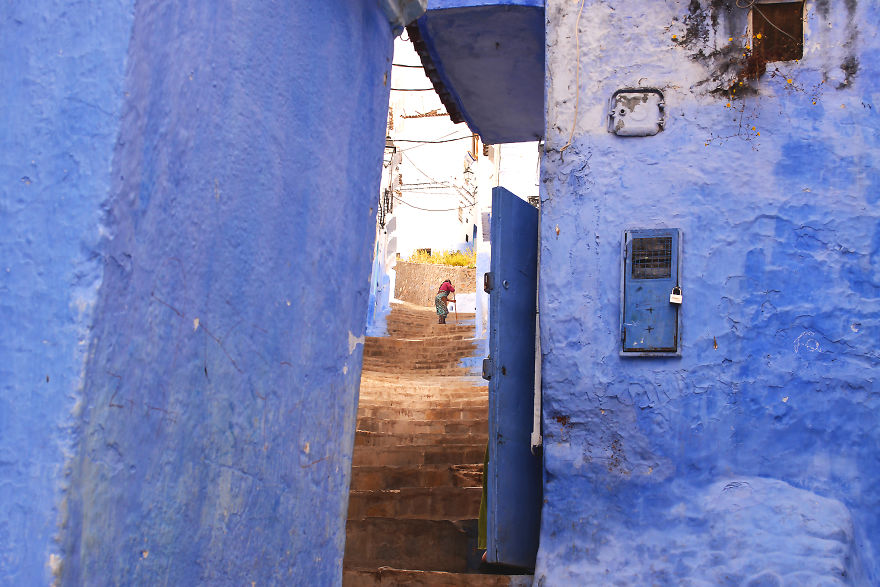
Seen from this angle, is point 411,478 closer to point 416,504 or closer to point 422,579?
point 416,504

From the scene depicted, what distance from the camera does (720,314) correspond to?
4.76m

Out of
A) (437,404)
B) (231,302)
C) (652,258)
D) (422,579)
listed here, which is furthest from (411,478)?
(231,302)

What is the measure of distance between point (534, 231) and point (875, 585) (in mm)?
2798

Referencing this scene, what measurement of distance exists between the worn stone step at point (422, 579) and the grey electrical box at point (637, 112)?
2.64 metres

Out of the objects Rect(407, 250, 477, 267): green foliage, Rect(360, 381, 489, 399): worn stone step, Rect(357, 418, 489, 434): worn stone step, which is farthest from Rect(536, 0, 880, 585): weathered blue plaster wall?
Rect(407, 250, 477, 267): green foliage

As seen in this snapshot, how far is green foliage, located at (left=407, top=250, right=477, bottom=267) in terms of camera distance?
2739 centimetres

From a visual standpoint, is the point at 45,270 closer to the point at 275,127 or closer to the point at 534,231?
the point at 275,127

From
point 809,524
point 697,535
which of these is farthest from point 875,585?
point 697,535

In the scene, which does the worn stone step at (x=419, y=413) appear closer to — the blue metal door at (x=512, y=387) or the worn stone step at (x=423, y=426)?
the worn stone step at (x=423, y=426)

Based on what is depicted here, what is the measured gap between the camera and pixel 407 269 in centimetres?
2677

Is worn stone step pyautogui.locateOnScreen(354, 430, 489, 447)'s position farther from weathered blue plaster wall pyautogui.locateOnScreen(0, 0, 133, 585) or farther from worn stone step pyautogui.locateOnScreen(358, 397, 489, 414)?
Answer: weathered blue plaster wall pyautogui.locateOnScreen(0, 0, 133, 585)

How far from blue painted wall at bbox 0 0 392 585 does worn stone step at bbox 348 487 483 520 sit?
268cm

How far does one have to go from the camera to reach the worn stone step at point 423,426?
7824 millimetres

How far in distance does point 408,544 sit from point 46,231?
4.02 metres
